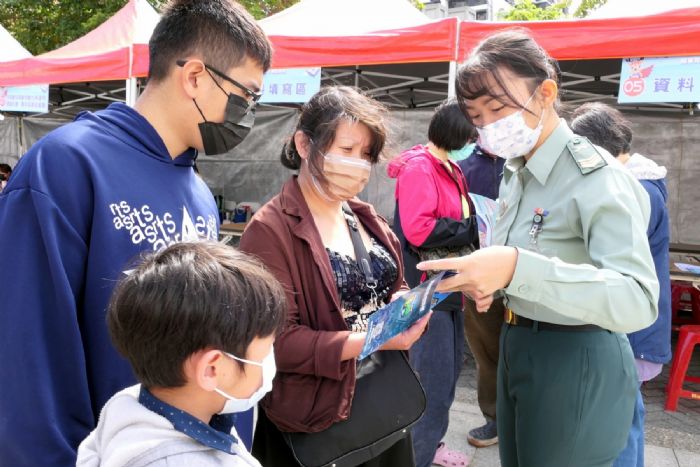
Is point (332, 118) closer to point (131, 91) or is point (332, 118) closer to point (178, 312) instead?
point (178, 312)

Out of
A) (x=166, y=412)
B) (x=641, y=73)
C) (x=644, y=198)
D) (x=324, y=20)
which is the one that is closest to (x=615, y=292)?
(x=644, y=198)

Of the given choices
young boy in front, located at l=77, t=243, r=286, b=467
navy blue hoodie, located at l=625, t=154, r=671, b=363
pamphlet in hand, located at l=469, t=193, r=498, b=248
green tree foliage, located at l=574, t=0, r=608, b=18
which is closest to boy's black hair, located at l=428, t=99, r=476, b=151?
pamphlet in hand, located at l=469, t=193, r=498, b=248

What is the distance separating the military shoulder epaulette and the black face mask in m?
0.93

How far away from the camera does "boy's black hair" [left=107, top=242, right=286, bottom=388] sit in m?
1.03

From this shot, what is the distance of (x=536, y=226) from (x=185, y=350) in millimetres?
1028

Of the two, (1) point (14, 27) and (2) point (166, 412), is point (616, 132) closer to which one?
(2) point (166, 412)

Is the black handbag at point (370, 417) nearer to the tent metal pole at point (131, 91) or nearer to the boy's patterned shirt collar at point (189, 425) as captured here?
the boy's patterned shirt collar at point (189, 425)

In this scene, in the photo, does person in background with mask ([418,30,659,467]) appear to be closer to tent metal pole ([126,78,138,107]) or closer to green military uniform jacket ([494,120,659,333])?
green military uniform jacket ([494,120,659,333])

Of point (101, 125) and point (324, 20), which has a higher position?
point (324, 20)

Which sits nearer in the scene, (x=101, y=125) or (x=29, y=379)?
(x=29, y=379)

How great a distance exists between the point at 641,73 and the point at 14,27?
16480mm

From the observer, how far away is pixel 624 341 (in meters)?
1.62

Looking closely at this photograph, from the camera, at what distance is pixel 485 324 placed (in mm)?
3318

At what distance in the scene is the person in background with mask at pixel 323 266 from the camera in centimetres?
157
